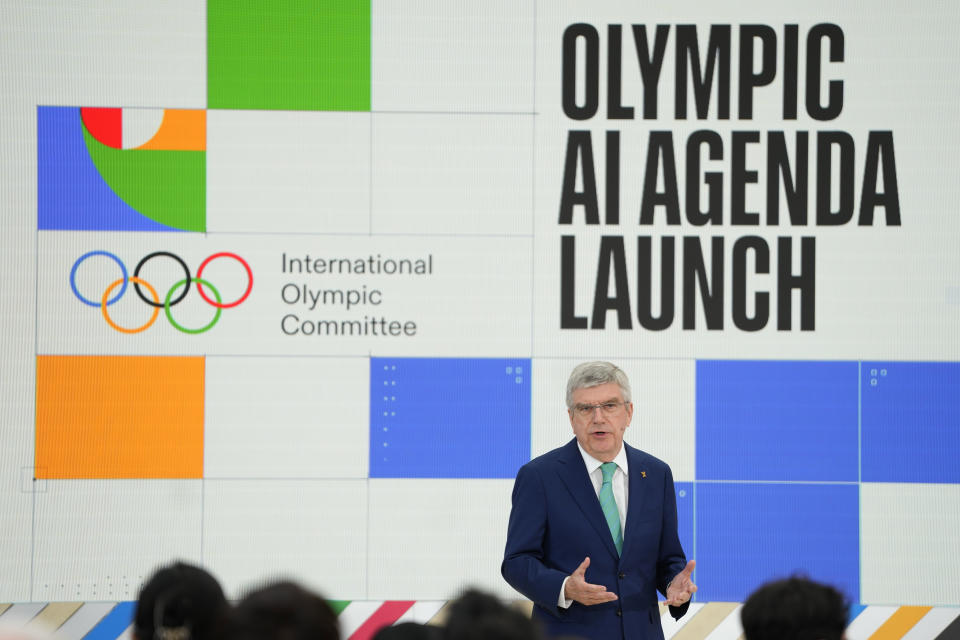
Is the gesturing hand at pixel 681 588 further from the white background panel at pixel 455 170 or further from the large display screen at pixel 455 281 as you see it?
the white background panel at pixel 455 170

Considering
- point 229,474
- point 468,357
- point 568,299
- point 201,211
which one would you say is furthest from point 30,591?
point 568,299

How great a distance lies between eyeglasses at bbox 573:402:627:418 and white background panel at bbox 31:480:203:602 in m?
1.83

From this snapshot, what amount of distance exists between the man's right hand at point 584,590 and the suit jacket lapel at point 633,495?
225mm

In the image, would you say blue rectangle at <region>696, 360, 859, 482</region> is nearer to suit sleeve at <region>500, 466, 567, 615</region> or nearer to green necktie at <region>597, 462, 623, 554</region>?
green necktie at <region>597, 462, 623, 554</region>

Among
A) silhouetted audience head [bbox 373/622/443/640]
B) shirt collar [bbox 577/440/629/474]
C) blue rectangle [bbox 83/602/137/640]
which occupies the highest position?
shirt collar [bbox 577/440/629/474]

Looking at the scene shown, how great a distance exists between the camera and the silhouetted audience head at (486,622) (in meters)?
1.29

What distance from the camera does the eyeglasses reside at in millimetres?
3096

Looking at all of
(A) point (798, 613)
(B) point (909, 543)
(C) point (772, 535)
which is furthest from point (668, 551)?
(B) point (909, 543)

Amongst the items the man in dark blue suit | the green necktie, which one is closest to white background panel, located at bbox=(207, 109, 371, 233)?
the man in dark blue suit

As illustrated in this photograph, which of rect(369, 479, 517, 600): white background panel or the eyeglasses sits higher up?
the eyeglasses

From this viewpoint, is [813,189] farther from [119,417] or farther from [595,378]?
[119,417]

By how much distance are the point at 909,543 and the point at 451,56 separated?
2745 millimetres

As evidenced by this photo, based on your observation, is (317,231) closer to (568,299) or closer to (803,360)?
(568,299)

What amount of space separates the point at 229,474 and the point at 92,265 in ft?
3.36
